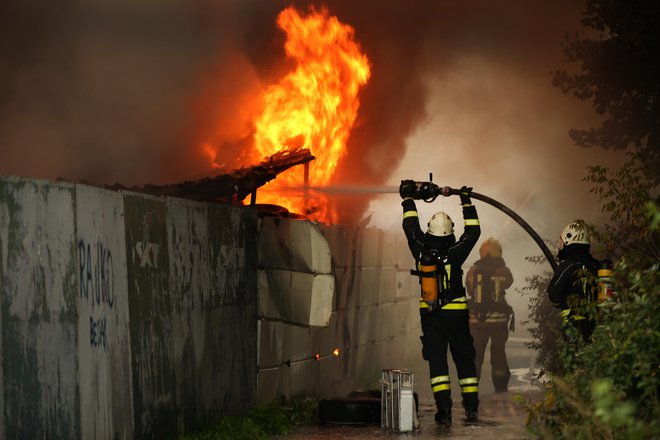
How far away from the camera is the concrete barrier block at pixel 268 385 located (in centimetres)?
1002

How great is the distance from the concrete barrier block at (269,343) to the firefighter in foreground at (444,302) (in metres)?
1.32

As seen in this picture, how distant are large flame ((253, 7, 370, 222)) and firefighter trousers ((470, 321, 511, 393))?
247cm

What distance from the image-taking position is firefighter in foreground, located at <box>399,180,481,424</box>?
9.90m

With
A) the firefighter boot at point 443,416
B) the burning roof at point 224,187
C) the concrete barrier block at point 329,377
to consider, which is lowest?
the firefighter boot at point 443,416

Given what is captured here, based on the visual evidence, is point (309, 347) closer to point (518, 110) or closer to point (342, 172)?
point (342, 172)

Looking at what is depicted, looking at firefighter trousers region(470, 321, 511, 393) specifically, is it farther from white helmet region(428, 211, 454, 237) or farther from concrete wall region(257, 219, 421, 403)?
white helmet region(428, 211, 454, 237)

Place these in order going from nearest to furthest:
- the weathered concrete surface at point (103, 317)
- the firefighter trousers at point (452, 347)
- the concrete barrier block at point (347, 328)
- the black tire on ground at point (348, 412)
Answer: the weathered concrete surface at point (103, 317), the black tire on ground at point (348, 412), the firefighter trousers at point (452, 347), the concrete barrier block at point (347, 328)

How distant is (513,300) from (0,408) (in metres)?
19.7

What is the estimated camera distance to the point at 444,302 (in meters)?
10.0

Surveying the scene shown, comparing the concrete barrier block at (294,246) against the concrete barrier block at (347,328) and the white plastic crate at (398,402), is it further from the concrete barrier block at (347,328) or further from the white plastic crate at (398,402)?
the concrete barrier block at (347,328)

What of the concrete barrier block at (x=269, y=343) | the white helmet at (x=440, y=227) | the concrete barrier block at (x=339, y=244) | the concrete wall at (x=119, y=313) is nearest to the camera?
the concrete wall at (x=119, y=313)

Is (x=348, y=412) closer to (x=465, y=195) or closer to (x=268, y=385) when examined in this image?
(x=268, y=385)

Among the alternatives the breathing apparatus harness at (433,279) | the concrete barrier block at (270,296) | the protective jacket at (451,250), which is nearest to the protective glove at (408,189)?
the protective jacket at (451,250)

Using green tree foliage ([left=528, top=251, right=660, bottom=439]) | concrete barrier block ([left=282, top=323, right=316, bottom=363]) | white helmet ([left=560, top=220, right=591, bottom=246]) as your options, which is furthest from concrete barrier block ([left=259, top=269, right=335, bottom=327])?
green tree foliage ([left=528, top=251, right=660, bottom=439])
